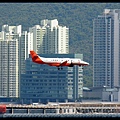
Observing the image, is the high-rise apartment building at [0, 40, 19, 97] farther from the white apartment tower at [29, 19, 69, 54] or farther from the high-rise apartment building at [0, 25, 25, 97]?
the white apartment tower at [29, 19, 69, 54]

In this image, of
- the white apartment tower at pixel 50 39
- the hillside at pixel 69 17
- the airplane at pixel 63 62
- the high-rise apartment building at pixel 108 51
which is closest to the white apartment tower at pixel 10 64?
the white apartment tower at pixel 50 39

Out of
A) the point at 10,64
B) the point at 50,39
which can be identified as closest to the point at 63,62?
the point at 10,64

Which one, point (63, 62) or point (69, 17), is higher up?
point (69, 17)

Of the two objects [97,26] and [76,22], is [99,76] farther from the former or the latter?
[76,22]

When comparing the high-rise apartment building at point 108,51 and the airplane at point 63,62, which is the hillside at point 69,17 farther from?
the airplane at point 63,62

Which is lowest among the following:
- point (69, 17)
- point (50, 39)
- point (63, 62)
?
point (63, 62)

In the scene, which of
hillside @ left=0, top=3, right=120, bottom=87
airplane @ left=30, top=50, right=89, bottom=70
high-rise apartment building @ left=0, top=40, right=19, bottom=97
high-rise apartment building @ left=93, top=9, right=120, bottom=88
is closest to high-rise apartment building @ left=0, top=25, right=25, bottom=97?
high-rise apartment building @ left=0, top=40, right=19, bottom=97

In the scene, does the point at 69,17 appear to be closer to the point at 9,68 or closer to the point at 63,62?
the point at 9,68
